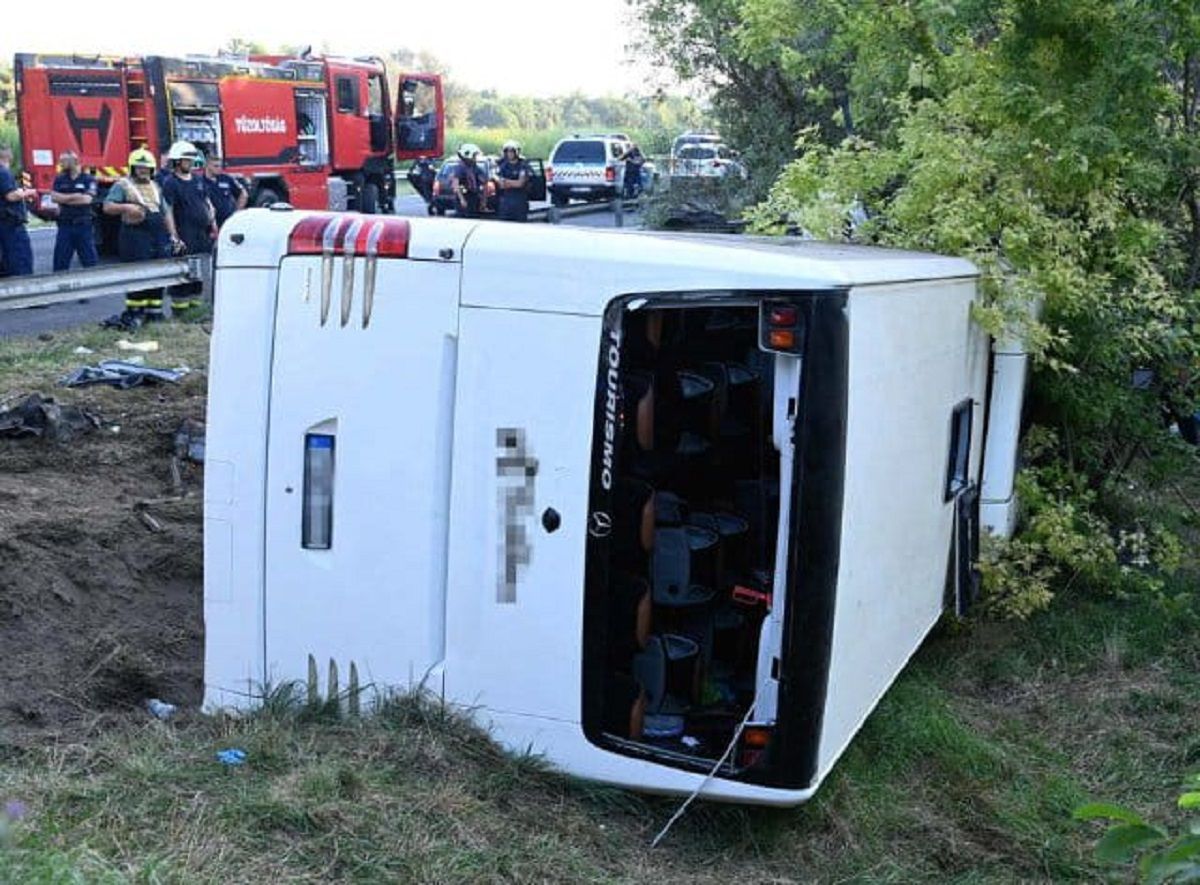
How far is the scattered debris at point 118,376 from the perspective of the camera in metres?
11.1

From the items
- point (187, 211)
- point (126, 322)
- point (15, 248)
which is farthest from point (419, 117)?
point (126, 322)

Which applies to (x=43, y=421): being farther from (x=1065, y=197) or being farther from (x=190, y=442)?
(x=1065, y=197)

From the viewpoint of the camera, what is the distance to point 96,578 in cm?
720

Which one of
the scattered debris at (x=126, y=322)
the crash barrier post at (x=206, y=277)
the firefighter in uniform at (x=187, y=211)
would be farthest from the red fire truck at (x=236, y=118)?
the scattered debris at (x=126, y=322)

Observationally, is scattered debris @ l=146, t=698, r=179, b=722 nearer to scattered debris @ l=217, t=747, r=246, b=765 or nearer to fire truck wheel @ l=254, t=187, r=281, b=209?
scattered debris @ l=217, t=747, r=246, b=765

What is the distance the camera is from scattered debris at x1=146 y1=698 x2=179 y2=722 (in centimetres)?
560

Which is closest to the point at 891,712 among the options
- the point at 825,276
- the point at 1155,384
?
→ the point at 825,276

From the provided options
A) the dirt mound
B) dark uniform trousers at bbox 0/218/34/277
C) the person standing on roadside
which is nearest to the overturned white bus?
the dirt mound

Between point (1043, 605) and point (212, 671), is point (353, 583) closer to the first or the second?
point (212, 671)

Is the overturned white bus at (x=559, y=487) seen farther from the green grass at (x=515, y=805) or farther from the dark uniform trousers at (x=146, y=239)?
the dark uniform trousers at (x=146, y=239)

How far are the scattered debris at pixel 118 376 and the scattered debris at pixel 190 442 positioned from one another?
4.96 ft

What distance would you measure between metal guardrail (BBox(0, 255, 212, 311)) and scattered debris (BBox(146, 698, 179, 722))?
6.49 metres

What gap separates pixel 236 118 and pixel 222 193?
28.6ft

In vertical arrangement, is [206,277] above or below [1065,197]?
below
